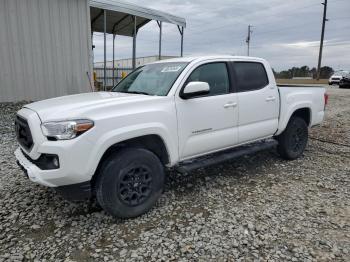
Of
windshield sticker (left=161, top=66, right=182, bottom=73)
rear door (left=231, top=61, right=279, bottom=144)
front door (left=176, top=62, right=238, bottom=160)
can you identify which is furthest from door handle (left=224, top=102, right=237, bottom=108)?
windshield sticker (left=161, top=66, right=182, bottom=73)

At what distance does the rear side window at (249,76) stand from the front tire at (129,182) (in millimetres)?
1880

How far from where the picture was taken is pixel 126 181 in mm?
3416

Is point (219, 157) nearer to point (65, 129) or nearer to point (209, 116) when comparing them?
point (209, 116)

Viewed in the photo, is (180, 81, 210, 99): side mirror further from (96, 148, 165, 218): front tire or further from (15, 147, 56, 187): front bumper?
(15, 147, 56, 187): front bumper

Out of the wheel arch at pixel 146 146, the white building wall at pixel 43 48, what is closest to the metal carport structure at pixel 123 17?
the white building wall at pixel 43 48

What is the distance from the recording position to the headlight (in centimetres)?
298

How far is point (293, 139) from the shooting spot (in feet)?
18.6

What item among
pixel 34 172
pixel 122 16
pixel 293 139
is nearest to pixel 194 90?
pixel 34 172

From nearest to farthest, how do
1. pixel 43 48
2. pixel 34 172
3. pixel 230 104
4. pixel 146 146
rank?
1. pixel 34 172
2. pixel 146 146
3. pixel 230 104
4. pixel 43 48

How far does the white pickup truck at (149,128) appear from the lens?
3.04 m

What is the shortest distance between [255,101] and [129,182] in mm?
2391

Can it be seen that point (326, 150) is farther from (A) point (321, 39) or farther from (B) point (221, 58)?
(A) point (321, 39)

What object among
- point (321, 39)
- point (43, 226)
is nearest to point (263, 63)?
point (43, 226)

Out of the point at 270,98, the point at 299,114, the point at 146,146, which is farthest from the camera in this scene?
the point at 299,114
